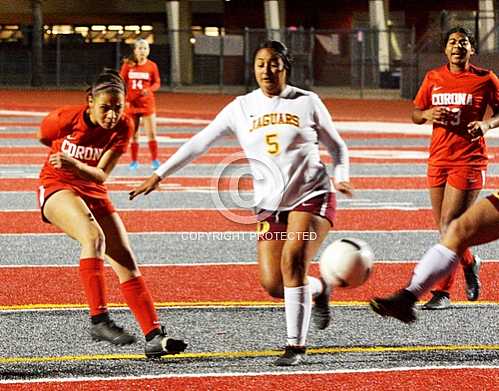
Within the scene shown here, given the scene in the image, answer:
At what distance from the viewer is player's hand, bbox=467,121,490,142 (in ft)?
27.7

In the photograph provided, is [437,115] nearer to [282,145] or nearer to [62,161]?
[282,145]

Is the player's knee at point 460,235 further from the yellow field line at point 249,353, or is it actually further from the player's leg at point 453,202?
the player's leg at point 453,202

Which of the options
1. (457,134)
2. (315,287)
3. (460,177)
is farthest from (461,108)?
(315,287)

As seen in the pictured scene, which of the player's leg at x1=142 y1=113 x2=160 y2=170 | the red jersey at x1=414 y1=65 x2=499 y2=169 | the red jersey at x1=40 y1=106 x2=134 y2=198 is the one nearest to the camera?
the red jersey at x1=40 y1=106 x2=134 y2=198

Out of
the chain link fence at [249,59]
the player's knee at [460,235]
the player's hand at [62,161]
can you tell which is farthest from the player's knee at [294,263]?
the chain link fence at [249,59]

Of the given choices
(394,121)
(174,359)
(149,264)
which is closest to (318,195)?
(174,359)

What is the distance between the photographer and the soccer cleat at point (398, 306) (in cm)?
696

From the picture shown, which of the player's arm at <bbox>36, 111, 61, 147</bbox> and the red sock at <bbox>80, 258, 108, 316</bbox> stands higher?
the player's arm at <bbox>36, 111, 61, 147</bbox>

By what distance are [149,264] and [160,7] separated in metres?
53.6

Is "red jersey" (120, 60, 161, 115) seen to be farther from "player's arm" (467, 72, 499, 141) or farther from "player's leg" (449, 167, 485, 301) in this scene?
"player's leg" (449, 167, 485, 301)

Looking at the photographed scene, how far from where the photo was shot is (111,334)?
275 inches

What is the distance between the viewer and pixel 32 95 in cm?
4553

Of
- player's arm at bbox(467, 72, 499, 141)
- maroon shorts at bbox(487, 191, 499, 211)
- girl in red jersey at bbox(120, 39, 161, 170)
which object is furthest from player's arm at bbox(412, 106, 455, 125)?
girl in red jersey at bbox(120, 39, 161, 170)

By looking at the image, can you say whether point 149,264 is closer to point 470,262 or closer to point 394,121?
point 470,262
